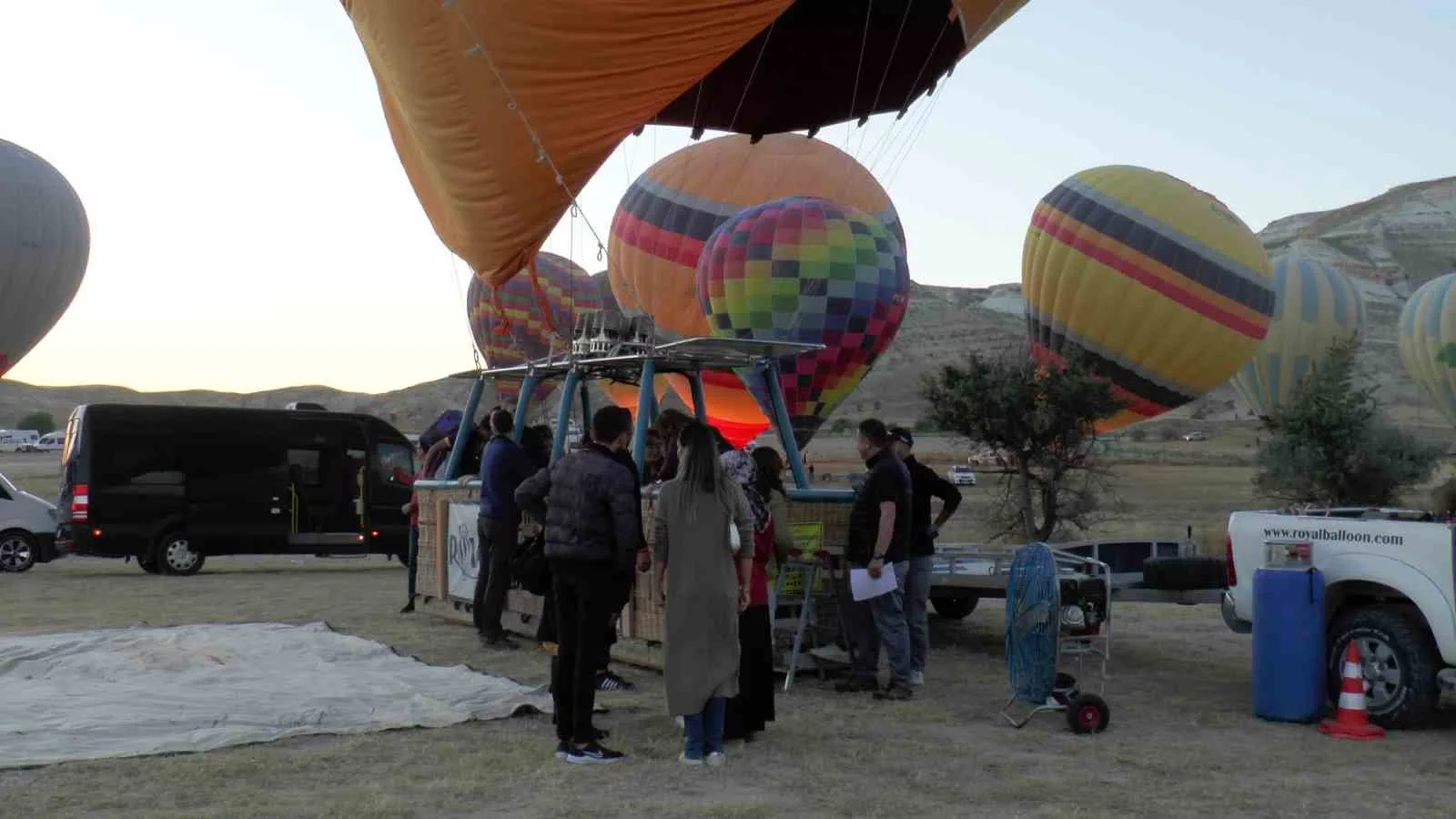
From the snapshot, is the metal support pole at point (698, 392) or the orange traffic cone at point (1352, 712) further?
the metal support pole at point (698, 392)

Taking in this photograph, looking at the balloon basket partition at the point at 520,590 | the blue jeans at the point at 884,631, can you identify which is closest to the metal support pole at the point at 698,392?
the balloon basket partition at the point at 520,590

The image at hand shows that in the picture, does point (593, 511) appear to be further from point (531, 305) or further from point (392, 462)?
point (531, 305)

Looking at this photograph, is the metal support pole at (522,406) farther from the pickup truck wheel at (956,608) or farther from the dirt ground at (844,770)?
the pickup truck wheel at (956,608)

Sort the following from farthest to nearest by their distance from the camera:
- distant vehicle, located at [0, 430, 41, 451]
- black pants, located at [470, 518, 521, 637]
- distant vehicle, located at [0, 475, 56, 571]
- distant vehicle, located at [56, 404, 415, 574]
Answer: distant vehicle, located at [0, 430, 41, 451]
distant vehicle, located at [0, 475, 56, 571]
distant vehicle, located at [56, 404, 415, 574]
black pants, located at [470, 518, 521, 637]

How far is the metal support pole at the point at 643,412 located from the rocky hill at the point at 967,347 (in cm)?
8190

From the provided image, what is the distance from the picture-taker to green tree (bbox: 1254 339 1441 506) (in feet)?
95.0

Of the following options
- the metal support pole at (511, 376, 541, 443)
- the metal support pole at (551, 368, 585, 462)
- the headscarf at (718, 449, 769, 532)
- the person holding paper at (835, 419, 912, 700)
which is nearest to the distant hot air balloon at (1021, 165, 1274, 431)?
the metal support pole at (511, 376, 541, 443)

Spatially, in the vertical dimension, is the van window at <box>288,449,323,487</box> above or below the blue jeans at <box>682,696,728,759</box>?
above

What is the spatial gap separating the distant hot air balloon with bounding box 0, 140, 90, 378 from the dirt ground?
30918 millimetres

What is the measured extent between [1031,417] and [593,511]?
1993cm

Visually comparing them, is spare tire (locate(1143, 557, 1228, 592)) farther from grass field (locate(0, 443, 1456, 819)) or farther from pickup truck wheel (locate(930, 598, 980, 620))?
pickup truck wheel (locate(930, 598, 980, 620))

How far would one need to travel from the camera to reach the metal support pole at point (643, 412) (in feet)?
33.8

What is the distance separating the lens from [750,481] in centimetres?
855

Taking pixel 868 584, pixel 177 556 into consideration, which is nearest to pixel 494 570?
pixel 868 584
